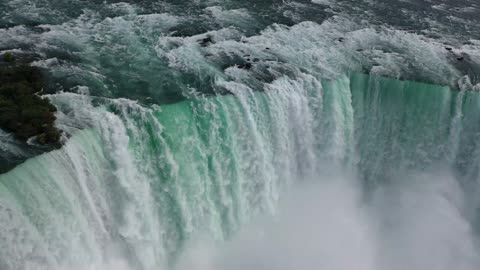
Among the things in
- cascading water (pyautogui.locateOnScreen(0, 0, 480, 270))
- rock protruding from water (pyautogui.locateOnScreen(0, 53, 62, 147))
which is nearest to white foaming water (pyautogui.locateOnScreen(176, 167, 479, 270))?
cascading water (pyautogui.locateOnScreen(0, 0, 480, 270))

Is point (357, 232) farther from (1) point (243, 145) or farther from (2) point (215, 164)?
(2) point (215, 164)

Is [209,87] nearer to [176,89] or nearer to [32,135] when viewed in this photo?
[176,89]

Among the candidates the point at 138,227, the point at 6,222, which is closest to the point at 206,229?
the point at 138,227

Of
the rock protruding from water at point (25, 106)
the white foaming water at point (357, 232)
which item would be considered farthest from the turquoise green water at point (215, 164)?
the rock protruding from water at point (25, 106)

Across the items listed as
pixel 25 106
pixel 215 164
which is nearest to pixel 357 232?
pixel 215 164

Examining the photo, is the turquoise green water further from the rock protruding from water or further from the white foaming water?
the rock protruding from water

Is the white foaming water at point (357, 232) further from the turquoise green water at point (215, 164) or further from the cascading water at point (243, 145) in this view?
the turquoise green water at point (215, 164)
